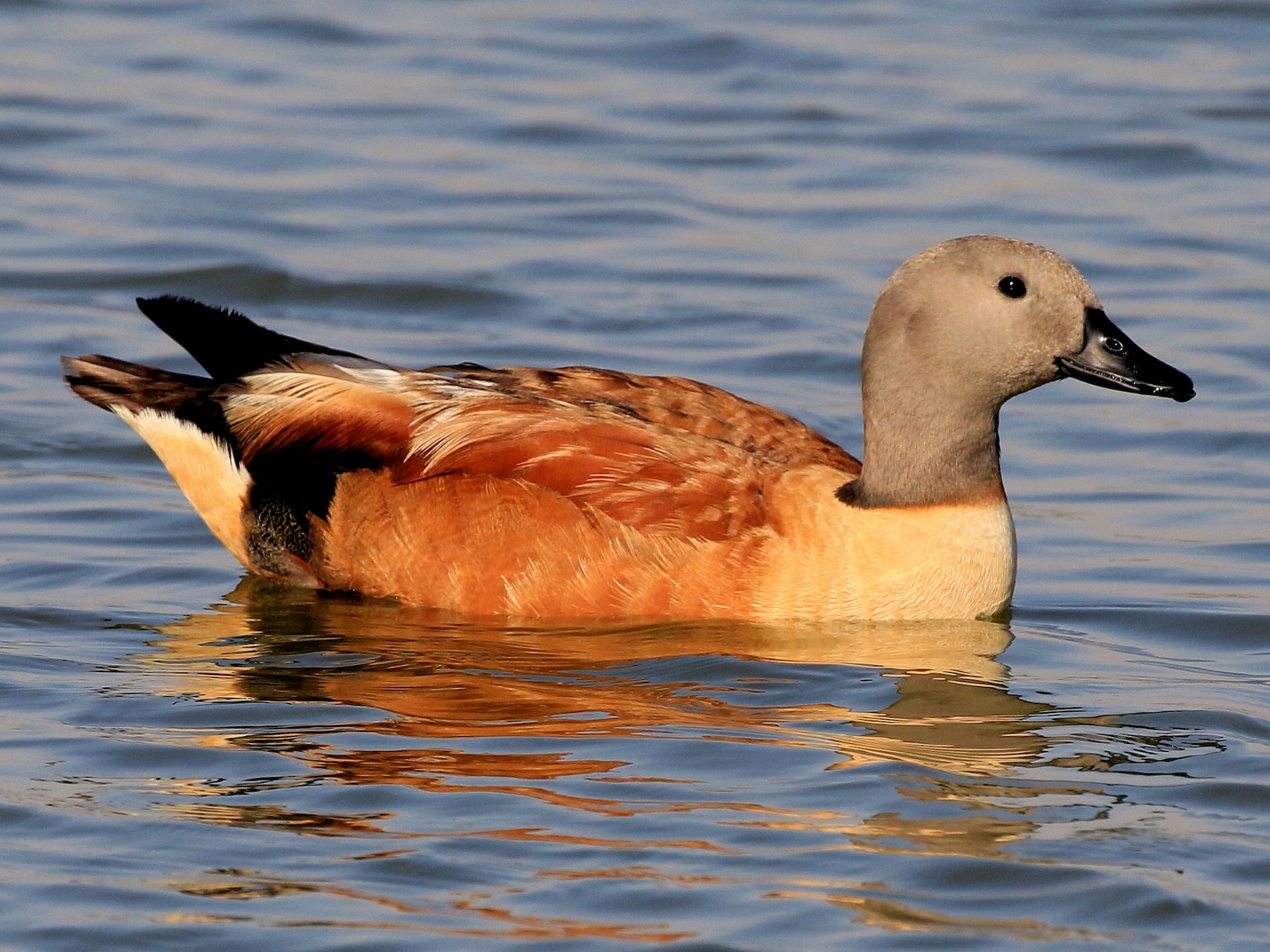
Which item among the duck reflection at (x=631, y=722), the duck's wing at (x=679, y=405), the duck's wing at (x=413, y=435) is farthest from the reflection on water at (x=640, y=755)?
the duck's wing at (x=679, y=405)

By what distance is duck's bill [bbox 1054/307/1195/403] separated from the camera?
8359mm

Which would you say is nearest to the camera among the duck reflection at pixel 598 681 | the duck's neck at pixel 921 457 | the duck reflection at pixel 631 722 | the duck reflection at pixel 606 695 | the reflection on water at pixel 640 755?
the reflection on water at pixel 640 755

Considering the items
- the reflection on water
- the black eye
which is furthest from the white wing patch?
the black eye

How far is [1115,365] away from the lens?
836 cm

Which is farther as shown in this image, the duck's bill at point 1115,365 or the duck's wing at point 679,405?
the duck's wing at point 679,405

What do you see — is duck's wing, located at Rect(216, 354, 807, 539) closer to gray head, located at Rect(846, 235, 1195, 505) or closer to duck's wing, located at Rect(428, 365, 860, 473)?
duck's wing, located at Rect(428, 365, 860, 473)

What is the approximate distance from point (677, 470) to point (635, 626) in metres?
0.60

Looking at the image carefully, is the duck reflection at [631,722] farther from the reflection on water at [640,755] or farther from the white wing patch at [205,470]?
the white wing patch at [205,470]

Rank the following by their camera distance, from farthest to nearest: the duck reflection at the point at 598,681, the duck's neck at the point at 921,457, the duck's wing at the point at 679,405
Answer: the duck's wing at the point at 679,405 < the duck's neck at the point at 921,457 < the duck reflection at the point at 598,681

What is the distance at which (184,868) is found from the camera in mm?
6074

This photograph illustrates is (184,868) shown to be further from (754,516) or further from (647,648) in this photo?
(754,516)


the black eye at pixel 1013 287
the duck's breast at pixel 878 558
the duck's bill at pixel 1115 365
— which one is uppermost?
the black eye at pixel 1013 287

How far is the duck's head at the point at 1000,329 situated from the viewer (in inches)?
328

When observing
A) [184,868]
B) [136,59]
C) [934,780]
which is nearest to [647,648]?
[934,780]
